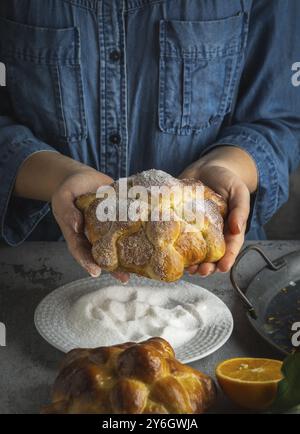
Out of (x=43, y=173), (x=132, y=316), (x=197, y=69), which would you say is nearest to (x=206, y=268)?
(x=132, y=316)

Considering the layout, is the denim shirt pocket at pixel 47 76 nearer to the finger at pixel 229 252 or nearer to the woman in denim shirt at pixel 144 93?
the woman in denim shirt at pixel 144 93

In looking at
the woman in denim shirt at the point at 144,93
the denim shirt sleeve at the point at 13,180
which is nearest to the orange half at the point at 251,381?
the woman in denim shirt at the point at 144,93

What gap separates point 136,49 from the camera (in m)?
1.36

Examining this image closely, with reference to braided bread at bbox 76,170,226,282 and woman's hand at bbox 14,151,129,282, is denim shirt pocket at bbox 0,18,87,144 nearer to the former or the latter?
woman's hand at bbox 14,151,129,282

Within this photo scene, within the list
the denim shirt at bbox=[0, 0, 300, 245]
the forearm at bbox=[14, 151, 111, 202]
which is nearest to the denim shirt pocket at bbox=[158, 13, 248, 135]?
the denim shirt at bbox=[0, 0, 300, 245]

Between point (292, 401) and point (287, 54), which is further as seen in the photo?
point (287, 54)

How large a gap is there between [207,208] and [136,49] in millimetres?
445

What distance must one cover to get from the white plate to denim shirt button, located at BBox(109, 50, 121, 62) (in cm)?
43

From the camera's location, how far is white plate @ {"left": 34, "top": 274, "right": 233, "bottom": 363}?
104 cm

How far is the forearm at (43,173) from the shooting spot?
1.24m

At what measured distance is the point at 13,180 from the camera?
132 cm

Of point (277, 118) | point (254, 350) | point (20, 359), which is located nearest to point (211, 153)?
point (277, 118)

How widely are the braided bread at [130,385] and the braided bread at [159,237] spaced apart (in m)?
0.18

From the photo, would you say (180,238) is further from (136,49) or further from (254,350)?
(136,49)
